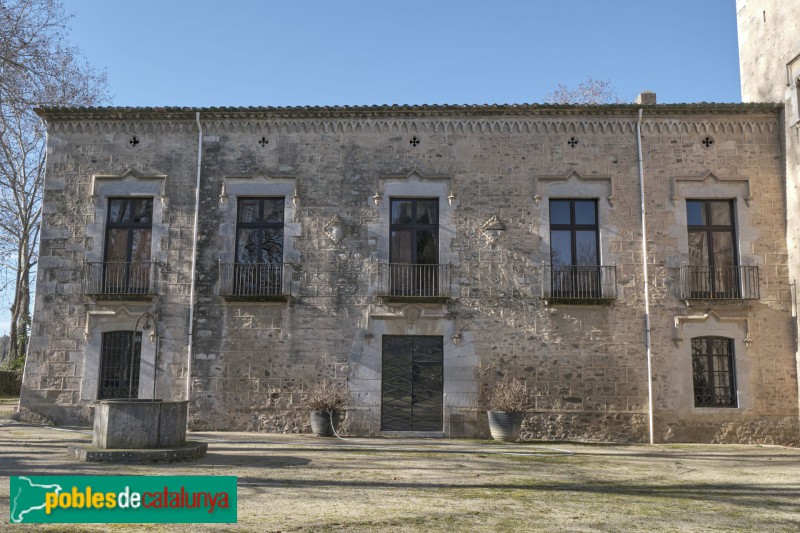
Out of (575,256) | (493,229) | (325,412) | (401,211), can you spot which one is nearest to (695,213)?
(575,256)

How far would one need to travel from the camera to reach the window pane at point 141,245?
611 inches

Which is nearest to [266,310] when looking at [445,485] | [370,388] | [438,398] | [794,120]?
[370,388]

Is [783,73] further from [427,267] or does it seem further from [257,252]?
[257,252]

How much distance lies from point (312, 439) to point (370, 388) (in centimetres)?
170

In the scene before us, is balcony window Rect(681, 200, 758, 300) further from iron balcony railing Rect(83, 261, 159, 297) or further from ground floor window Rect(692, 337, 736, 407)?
iron balcony railing Rect(83, 261, 159, 297)

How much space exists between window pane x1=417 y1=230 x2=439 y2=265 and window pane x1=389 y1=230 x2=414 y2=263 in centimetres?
17

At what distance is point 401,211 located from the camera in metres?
15.5

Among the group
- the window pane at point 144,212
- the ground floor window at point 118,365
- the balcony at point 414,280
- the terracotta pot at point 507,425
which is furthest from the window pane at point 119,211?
the terracotta pot at point 507,425

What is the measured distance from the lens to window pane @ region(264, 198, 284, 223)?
15.5 metres

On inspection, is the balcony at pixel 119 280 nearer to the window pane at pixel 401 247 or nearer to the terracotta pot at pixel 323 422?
the terracotta pot at pixel 323 422

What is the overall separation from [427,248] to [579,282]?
3.30 m

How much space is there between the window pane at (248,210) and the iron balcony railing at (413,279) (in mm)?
3054

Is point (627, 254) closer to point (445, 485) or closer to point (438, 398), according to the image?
point (438, 398)

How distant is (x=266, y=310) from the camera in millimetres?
15047
